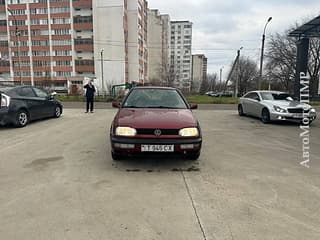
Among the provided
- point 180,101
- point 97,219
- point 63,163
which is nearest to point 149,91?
point 180,101

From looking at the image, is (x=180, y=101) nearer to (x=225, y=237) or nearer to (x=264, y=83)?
(x=225, y=237)

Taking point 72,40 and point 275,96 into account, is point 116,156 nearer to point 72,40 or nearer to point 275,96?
point 275,96

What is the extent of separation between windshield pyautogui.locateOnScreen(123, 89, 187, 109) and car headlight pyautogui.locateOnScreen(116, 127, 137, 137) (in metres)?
1.13

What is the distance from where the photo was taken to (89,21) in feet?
197

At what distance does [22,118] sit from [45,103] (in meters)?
1.54

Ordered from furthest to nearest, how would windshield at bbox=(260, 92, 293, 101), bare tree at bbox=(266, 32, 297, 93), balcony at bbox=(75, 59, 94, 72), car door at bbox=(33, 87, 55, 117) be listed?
balcony at bbox=(75, 59, 94, 72) → bare tree at bbox=(266, 32, 297, 93) → windshield at bbox=(260, 92, 293, 101) → car door at bbox=(33, 87, 55, 117)

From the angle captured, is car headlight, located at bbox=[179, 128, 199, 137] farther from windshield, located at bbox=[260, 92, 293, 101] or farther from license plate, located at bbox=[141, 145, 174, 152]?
windshield, located at bbox=[260, 92, 293, 101]

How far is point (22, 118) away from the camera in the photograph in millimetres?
8672

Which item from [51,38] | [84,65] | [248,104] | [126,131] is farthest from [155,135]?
[51,38]

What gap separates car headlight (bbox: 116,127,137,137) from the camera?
4.21m

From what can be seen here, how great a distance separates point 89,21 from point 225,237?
6529 centimetres

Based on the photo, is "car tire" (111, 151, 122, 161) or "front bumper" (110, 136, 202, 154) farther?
"car tire" (111, 151, 122, 161)

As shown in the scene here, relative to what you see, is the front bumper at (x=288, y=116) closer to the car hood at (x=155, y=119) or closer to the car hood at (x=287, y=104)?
the car hood at (x=287, y=104)

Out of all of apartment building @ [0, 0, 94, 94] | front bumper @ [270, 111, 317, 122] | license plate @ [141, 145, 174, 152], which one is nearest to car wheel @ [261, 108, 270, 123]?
front bumper @ [270, 111, 317, 122]
